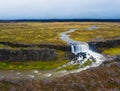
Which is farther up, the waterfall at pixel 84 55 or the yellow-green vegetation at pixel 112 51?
the waterfall at pixel 84 55

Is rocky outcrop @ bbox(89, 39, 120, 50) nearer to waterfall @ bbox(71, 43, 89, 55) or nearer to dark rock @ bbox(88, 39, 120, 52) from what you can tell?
dark rock @ bbox(88, 39, 120, 52)

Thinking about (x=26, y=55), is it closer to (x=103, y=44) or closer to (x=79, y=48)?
(x=79, y=48)

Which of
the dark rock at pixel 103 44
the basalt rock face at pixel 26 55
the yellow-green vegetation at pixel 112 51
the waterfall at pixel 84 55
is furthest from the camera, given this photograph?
the dark rock at pixel 103 44

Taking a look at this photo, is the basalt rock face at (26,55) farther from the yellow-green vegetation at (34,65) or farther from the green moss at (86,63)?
the green moss at (86,63)

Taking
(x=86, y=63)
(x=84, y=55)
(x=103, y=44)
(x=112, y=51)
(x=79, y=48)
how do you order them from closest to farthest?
(x=86, y=63), (x=84, y=55), (x=112, y=51), (x=79, y=48), (x=103, y=44)

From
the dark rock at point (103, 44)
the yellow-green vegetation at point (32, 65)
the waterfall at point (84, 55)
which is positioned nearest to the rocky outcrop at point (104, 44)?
the dark rock at point (103, 44)

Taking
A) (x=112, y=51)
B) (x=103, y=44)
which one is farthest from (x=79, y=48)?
(x=112, y=51)

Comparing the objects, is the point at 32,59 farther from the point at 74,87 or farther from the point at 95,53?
the point at 74,87

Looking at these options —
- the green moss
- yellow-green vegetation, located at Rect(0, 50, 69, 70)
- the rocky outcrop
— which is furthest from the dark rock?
yellow-green vegetation, located at Rect(0, 50, 69, 70)
